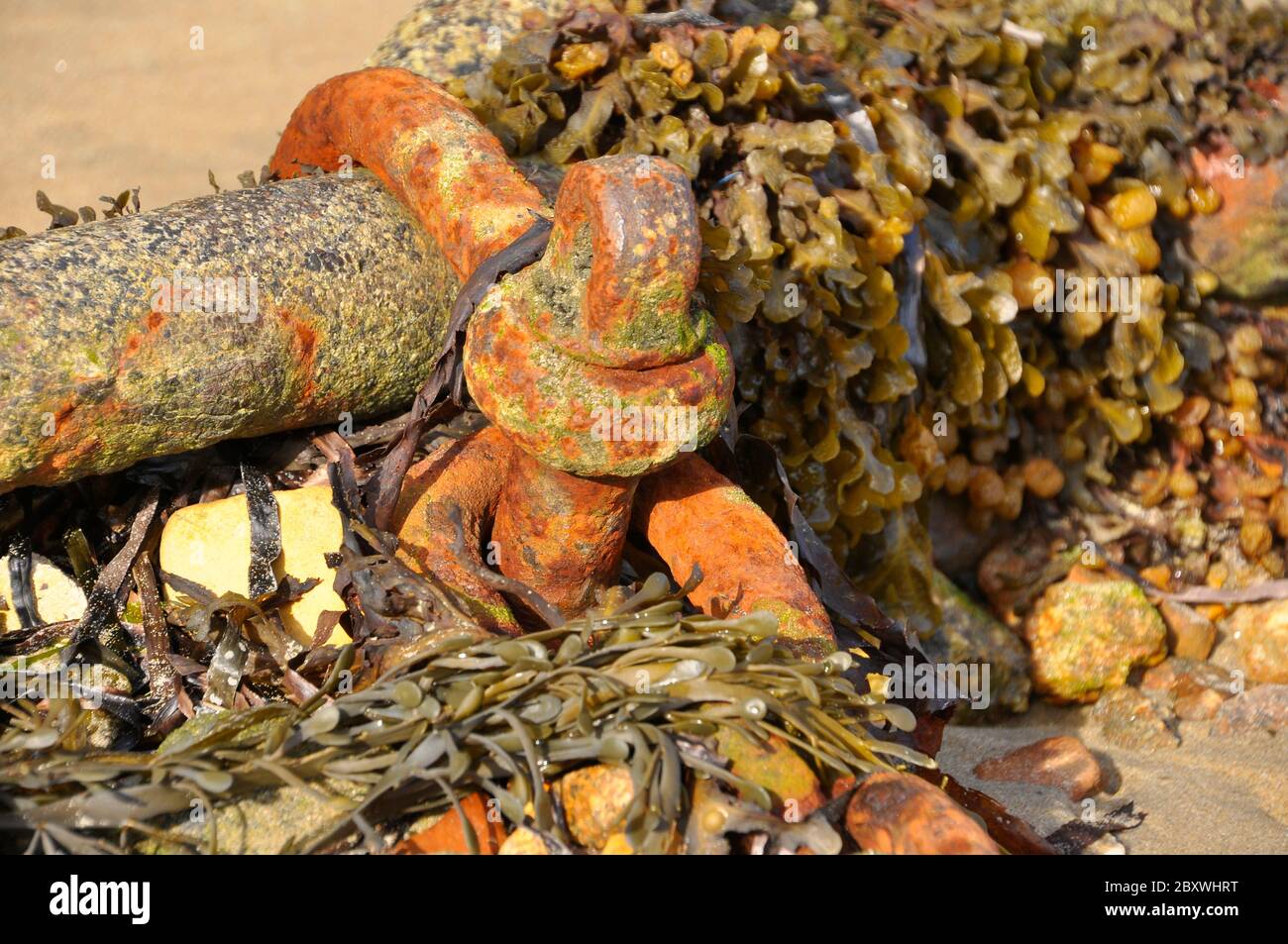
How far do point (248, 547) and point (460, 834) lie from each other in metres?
0.96

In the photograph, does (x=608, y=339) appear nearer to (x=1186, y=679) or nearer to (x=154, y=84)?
(x=1186, y=679)

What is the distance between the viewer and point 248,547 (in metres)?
2.37

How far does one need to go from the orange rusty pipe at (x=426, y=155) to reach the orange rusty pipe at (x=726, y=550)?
587 millimetres

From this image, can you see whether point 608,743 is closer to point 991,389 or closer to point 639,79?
point 639,79

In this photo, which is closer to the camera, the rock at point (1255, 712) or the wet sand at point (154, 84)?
the rock at point (1255, 712)

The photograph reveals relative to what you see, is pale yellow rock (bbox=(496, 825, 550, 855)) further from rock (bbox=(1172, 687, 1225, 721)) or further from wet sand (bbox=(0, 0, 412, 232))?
wet sand (bbox=(0, 0, 412, 232))

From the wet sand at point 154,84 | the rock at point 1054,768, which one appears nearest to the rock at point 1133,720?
the rock at point 1054,768

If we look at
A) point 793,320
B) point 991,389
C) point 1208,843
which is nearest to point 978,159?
point 991,389

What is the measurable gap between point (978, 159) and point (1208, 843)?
221 cm

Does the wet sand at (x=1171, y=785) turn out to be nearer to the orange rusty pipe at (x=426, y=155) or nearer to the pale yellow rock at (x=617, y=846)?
the pale yellow rock at (x=617, y=846)

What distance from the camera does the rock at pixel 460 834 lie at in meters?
1.67

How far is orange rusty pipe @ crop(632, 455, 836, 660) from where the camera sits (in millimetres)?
2070

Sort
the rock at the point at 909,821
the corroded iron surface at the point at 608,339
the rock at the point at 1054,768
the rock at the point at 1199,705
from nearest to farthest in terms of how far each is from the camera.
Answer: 1. the rock at the point at 909,821
2. the corroded iron surface at the point at 608,339
3. the rock at the point at 1054,768
4. the rock at the point at 1199,705

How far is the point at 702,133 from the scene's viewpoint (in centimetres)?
322
